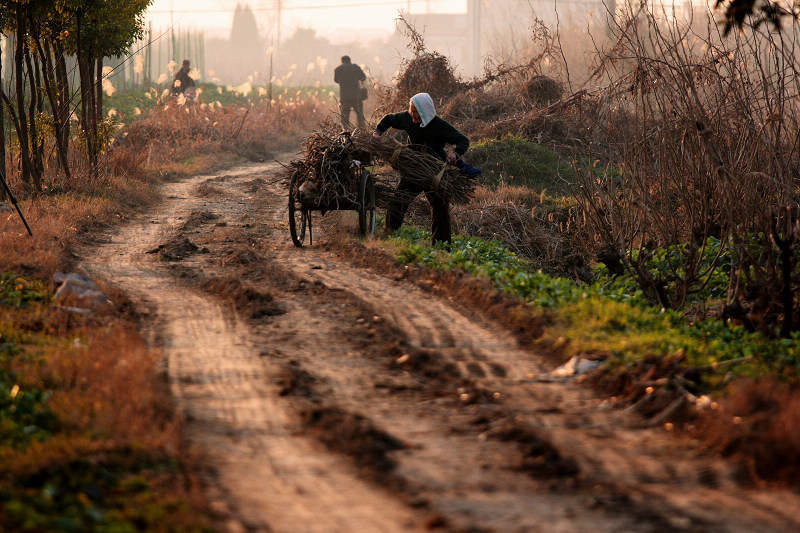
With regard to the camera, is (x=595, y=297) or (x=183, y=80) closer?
(x=595, y=297)

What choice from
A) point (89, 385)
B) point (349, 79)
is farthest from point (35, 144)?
point (349, 79)

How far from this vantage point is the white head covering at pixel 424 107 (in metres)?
9.84

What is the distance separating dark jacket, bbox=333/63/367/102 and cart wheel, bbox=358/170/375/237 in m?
15.0

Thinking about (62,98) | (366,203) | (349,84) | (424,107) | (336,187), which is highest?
(349,84)

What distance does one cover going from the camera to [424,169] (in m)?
9.89

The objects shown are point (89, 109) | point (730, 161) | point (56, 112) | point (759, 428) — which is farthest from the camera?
point (89, 109)

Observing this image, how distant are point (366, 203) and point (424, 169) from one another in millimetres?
890

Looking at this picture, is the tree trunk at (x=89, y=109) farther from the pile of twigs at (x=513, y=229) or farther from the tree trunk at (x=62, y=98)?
the pile of twigs at (x=513, y=229)

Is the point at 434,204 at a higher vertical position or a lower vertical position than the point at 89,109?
lower

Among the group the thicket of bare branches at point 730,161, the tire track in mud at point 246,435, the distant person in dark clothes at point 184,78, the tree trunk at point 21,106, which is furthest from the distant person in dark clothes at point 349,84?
the tire track in mud at point 246,435

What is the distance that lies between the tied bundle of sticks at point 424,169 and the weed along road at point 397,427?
1.74 m

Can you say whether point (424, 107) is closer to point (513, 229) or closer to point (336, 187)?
point (336, 187)

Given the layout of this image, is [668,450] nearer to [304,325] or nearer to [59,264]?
[304,325]

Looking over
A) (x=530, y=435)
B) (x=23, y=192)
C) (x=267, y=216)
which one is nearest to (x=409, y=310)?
(x=530, y=435)
